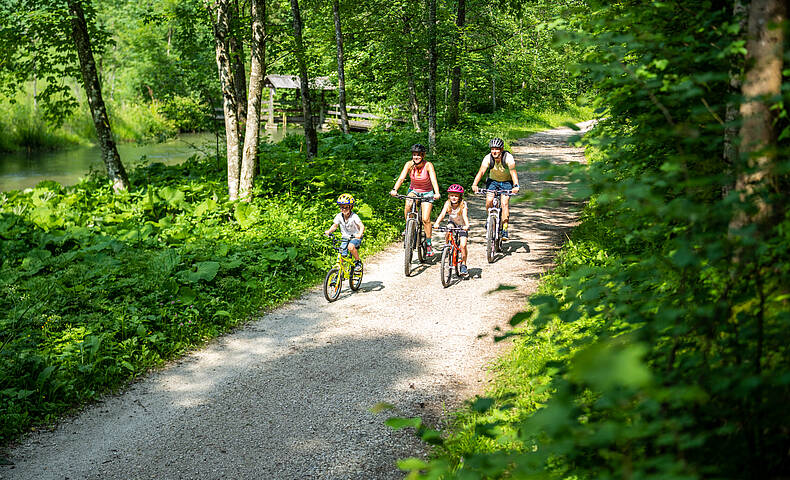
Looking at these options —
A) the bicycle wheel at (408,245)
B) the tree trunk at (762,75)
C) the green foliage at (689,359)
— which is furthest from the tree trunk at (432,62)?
the tree trunk at (762,75)

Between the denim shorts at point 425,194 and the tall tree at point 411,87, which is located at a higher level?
the tall tree at point 411,87

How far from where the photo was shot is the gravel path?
504 centimetres

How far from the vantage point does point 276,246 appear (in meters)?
10.6

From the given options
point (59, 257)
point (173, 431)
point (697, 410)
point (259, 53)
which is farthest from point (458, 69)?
point (697, 410)

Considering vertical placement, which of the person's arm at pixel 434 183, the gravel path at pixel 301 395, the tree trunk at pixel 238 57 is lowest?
the gravel path at pixel 301 395

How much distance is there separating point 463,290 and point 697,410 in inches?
280

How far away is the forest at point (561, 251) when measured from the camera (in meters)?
1.99

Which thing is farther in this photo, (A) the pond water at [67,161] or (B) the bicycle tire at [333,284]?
(A) the pond water at [67,161]

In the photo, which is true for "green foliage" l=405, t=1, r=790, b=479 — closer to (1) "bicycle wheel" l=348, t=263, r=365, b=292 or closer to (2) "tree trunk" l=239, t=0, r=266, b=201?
(1) "bicycle wheel" l=348, t=263, r=365, b=292

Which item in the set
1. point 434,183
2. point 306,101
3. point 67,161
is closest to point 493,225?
point 434,183

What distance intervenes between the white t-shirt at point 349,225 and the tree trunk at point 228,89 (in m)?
4.63

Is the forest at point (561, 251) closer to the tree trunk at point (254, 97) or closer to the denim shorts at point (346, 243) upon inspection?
the tree trunk at point (254, 97)

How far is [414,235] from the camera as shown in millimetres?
10133

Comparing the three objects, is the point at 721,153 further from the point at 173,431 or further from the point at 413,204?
the point at 413,204
